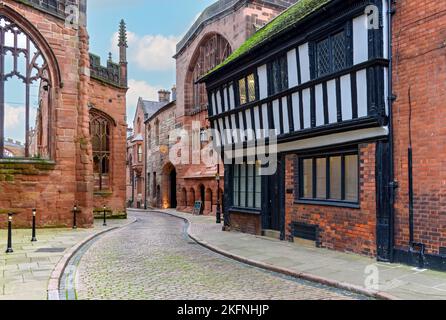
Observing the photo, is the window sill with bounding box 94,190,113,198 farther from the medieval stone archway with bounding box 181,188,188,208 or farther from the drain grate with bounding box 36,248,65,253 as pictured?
the drain grate with bounding box 36,248,65,253

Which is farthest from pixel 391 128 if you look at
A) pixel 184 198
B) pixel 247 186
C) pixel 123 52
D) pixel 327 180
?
pixel 184 198

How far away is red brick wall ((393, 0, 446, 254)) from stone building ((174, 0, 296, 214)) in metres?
13.5

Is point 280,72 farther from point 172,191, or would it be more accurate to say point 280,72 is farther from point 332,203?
point 172,191

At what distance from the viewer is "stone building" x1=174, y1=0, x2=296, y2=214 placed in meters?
21.7

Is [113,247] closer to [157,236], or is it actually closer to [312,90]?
[157,236]

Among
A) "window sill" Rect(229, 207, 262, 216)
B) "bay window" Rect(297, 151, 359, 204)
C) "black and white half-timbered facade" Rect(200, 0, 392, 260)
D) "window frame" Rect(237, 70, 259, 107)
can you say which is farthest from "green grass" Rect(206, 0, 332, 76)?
"window sill" Rect(229, 207, 262, 216)

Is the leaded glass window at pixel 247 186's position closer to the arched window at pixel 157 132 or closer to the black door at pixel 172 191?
the black door at pixel 172 191

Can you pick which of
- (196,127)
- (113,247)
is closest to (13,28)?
(113,247)

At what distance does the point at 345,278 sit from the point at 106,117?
18.9 meters

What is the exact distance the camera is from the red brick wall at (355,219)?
8.70 meters

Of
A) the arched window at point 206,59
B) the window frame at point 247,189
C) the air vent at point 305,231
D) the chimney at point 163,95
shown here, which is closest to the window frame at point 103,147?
the arched window at point 206,59

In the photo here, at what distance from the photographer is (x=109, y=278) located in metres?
7.39

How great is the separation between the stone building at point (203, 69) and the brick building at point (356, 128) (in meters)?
→ 9.87

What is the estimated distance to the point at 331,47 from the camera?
9.66 meters
